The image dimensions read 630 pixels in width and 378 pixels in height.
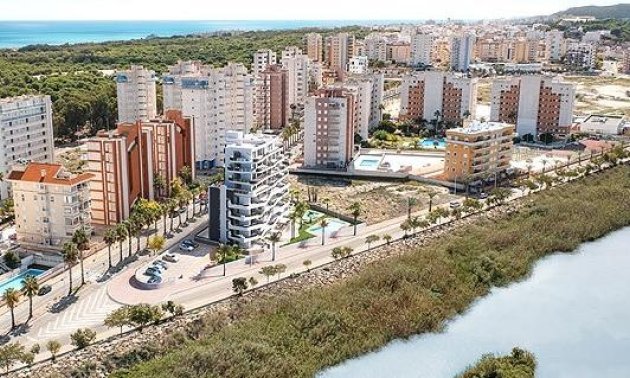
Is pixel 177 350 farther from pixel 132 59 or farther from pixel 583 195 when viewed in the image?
pixel 132 59

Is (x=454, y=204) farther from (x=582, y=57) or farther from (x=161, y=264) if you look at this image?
(x=582, y=57)

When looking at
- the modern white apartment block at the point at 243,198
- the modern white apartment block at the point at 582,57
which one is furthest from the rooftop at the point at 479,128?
the modern white apartment block at the point at 582,57

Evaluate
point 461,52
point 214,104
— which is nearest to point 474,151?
point 214,104

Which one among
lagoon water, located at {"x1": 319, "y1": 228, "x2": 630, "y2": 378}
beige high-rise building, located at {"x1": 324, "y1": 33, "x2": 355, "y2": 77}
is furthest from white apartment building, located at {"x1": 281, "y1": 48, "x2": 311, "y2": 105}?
lagoon water, located at {"x1": 319, "y1": 228, "x2": 630, "y2": 378}

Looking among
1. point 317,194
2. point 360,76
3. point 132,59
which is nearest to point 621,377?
point 317,194

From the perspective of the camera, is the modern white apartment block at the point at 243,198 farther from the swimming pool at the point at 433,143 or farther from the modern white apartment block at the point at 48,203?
the swimming pool at the point at 433,143

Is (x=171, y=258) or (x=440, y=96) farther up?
(x=440, y=96)

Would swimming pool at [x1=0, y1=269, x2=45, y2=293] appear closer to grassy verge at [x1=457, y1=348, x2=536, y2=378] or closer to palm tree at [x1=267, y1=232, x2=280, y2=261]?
palm tree at [x1=267, y1=232, x2=280, y2=261]

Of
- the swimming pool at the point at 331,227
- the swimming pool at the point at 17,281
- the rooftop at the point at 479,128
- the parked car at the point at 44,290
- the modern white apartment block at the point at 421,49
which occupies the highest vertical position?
the modern white apartment block at the point at 421,49
